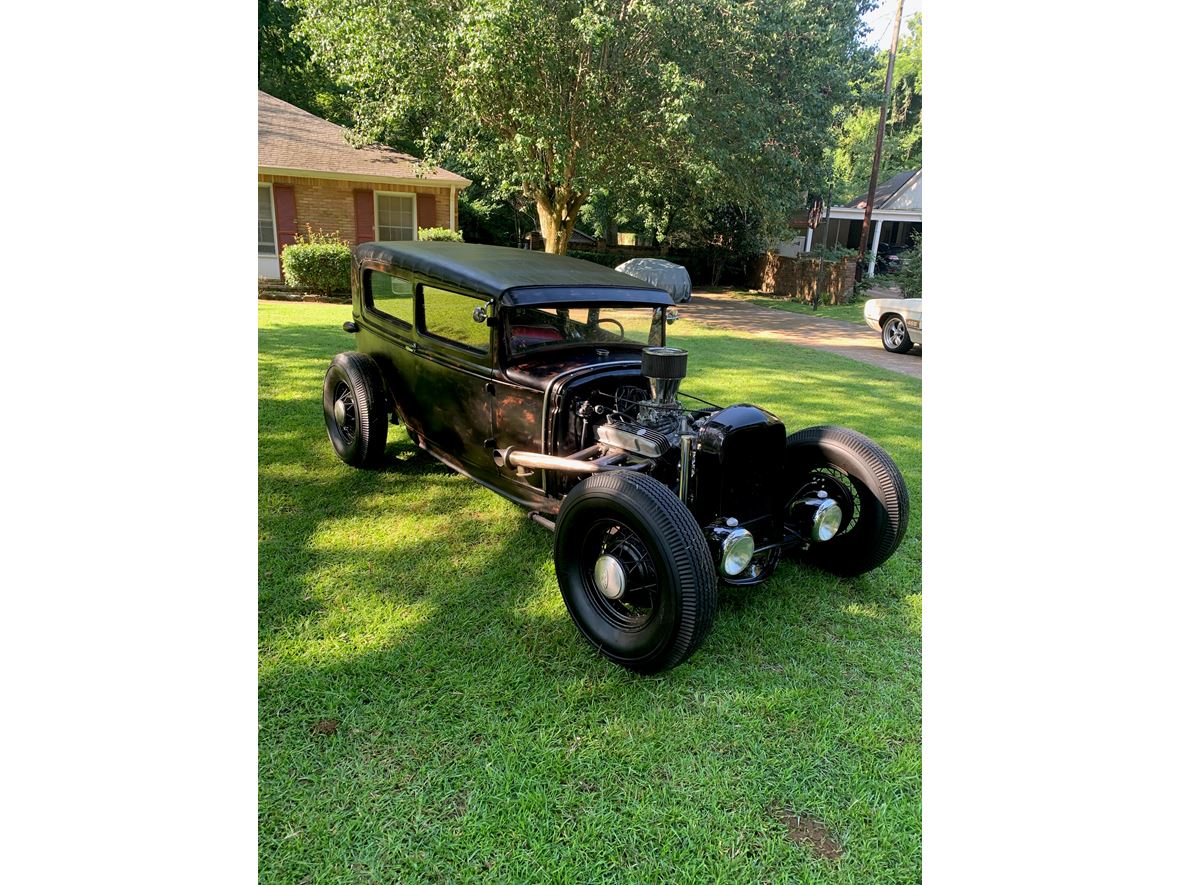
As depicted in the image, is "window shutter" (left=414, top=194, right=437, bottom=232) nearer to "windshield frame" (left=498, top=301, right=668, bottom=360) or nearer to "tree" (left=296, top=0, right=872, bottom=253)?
"tree" (left=296, top=0, right=872, bottom=253)

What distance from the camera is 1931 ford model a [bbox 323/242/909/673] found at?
8.81ft

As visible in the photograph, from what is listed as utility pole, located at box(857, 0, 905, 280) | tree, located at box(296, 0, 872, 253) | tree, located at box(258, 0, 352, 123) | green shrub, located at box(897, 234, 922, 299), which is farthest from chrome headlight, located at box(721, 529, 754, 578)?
tree, located at box(258, 0, 352, 123)

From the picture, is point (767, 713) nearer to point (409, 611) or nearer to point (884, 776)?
point (884, 776)

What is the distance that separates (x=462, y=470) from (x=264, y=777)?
84.5 inches

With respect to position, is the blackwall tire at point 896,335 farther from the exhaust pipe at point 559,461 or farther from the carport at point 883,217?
the carport at point 883,217

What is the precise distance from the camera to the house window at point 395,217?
15242mm

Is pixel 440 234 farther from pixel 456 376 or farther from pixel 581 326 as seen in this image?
pixel 581 326

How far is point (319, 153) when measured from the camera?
47.9 ft

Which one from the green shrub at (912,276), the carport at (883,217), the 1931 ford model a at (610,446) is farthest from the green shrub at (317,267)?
the carport at (883,217)

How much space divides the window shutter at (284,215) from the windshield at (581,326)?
12.4 m

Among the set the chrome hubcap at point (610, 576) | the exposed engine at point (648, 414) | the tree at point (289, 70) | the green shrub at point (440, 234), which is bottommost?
the chrome hubcap at point (610, 576)

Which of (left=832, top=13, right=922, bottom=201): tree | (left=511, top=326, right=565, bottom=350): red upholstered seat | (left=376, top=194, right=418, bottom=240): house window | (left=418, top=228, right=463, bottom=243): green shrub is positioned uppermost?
(left=832, top=13, right=922, bottom=201): tree

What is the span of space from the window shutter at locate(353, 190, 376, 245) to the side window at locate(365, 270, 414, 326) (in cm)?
1102

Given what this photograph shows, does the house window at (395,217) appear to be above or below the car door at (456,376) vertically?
above
